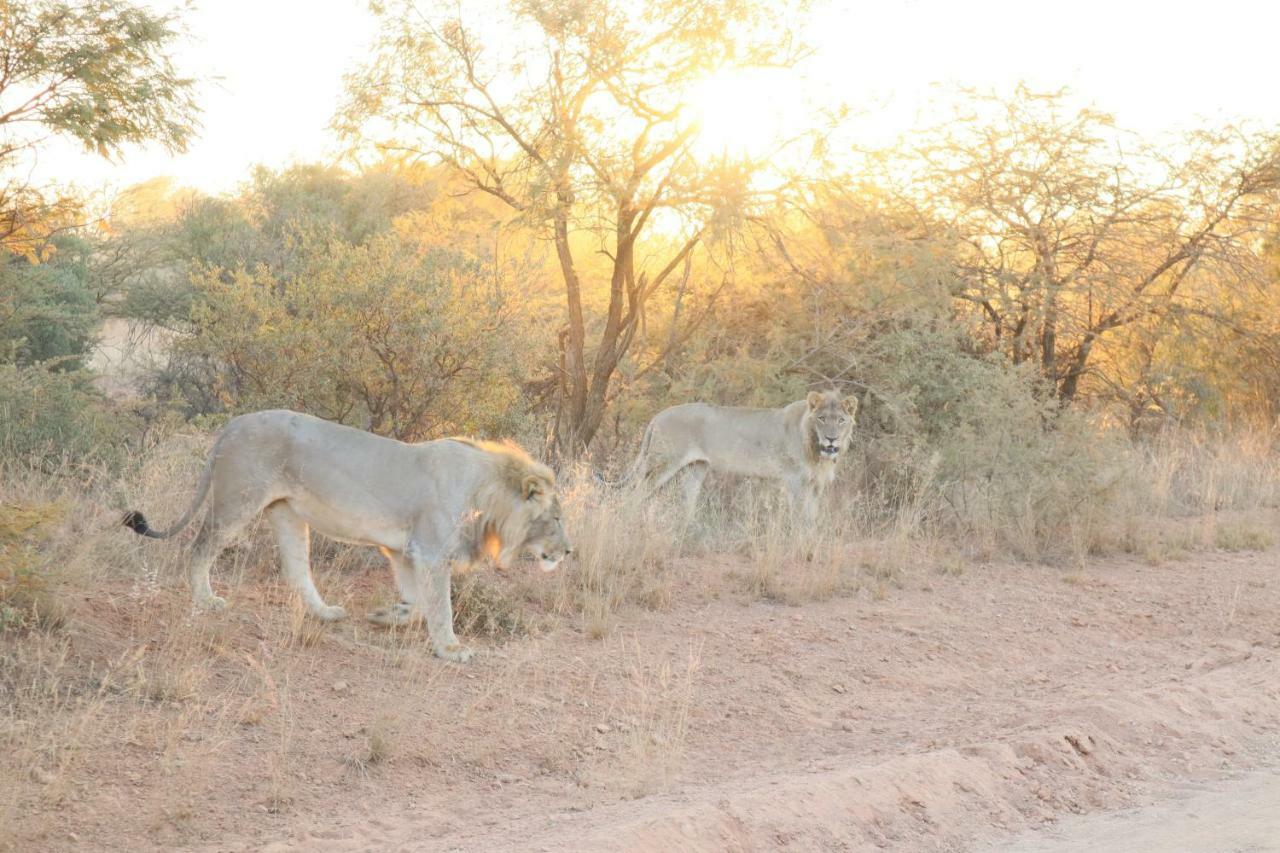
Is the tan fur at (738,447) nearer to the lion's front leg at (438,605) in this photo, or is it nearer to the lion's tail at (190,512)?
the lion's front leg at (438,605)

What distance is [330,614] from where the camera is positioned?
9.10 m

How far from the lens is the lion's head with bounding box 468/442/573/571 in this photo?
9094mm

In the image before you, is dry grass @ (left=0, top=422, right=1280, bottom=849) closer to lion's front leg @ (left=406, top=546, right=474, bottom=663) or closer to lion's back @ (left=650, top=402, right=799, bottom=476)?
lion's front leg @ (left=406, top=546, right=474, bottom=663)

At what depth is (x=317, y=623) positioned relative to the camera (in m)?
8.91

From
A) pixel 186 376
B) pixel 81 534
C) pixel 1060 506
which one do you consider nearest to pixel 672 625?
pixel 81 534

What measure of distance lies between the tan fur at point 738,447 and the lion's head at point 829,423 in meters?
0.02

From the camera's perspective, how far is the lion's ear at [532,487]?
9.06 metres

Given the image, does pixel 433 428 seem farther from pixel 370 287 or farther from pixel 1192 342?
pixel 1192 342

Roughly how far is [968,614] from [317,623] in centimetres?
545

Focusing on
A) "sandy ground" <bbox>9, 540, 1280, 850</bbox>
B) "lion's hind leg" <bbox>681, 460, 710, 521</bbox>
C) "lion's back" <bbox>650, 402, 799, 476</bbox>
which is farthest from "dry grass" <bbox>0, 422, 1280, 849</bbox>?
"lion's back" <bbox>650, 402, 799, 476</bbox>

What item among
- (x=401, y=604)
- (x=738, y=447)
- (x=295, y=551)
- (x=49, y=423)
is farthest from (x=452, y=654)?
(x=738, y=447)

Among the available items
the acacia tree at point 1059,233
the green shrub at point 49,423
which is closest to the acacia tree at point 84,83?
the green shrub at point 49,423

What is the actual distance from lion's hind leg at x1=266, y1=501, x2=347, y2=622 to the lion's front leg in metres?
0.75

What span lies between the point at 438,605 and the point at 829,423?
6.36 metres
